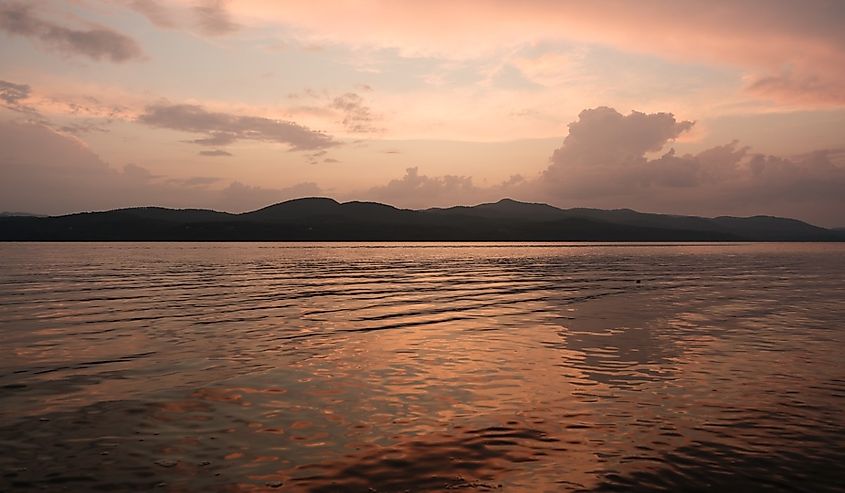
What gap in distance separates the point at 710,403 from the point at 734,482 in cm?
765

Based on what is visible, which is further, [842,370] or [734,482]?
[842,370]

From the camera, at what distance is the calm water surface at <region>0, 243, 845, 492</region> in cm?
1412

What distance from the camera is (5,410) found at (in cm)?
1902

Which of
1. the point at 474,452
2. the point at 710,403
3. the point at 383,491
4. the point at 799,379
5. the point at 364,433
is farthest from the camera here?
the point at 799,379

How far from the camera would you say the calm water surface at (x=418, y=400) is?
14125mm

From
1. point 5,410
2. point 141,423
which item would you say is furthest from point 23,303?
point 141,423

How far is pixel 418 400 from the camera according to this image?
20953mm

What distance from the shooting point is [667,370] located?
25969mm

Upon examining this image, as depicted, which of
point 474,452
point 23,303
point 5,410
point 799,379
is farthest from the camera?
point 23,303

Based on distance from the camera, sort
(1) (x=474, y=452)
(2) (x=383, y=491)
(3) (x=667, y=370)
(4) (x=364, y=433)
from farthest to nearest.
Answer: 1. (3) (x=667, y=370)
2. (4) (x=364, y=433)
3. (1) (x=474, y=452)
4. (2) (x=383, y=491)

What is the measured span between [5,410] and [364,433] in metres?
12.0

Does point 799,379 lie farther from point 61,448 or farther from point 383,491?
point 61,448

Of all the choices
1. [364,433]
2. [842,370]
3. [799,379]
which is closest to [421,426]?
[364,433]

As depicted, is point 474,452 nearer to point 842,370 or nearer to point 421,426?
point 421,426
